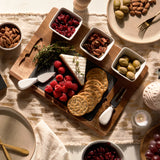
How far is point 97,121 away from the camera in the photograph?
4.84ft

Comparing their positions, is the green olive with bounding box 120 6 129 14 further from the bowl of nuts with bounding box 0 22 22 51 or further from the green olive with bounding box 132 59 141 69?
the bowl of nuts with bounding box 0 22 22 51

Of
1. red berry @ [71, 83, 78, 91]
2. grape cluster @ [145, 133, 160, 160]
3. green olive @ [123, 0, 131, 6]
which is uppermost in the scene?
green olive @ [123, 0, 131, 6]

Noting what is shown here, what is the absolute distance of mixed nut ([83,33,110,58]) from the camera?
4.68ft

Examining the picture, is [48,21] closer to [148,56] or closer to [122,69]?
[122,69]

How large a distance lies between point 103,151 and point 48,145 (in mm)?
310

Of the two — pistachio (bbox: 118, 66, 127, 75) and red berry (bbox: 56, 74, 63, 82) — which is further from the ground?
pistachio (bbox: 118, 66, 127, 75)

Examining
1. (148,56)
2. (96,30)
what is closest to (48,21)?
(96,30)

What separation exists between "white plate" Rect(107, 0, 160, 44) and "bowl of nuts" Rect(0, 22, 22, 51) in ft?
1.77

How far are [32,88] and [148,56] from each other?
0.71m

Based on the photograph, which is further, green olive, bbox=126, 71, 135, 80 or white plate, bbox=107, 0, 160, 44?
white plate, bbox=107, 0, 160, 44

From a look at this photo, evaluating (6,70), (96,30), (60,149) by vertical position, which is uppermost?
(96,30)

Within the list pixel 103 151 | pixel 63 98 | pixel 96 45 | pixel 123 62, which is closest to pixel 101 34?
A: pixel 96 45

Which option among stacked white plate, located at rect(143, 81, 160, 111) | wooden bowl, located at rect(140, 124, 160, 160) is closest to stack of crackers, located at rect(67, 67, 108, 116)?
stacked white plate, located at rect(143, 81, 160, 111)

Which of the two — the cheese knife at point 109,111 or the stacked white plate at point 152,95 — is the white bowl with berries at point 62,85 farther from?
the stacked white plate at point 152,95
